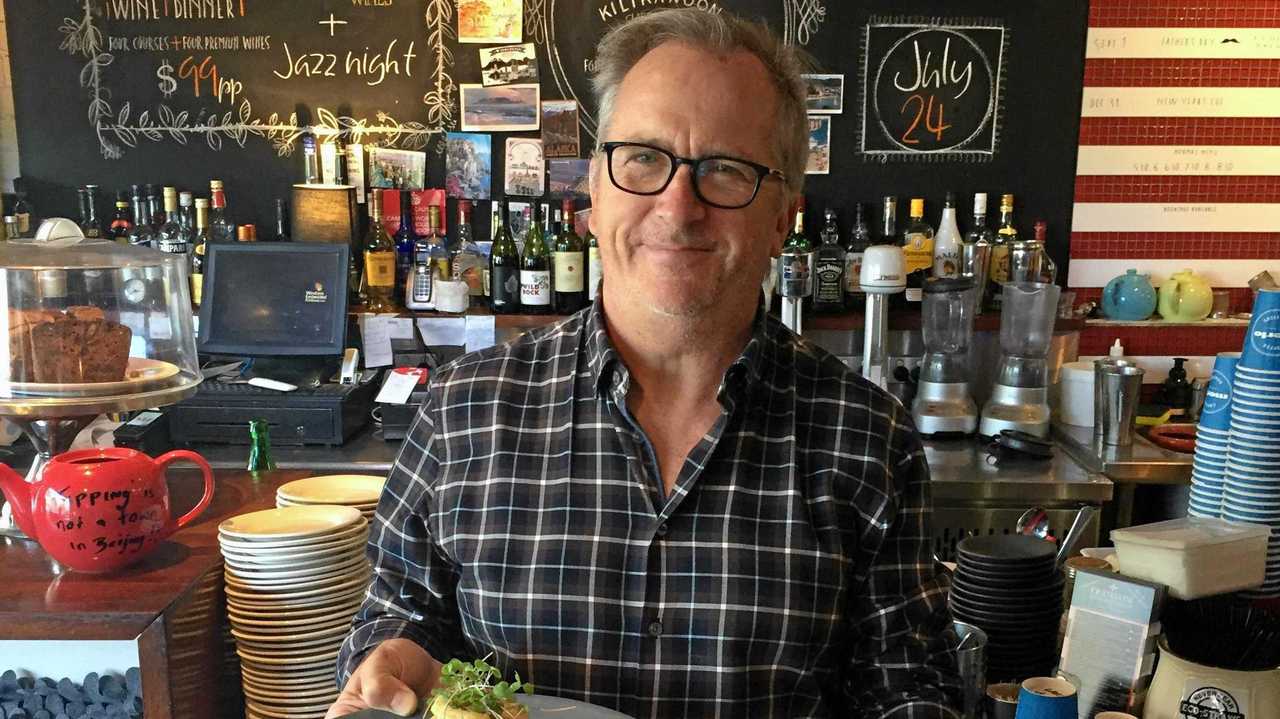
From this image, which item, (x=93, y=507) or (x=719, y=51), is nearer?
(x=719, y=51)

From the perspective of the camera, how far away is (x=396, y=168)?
3758mm

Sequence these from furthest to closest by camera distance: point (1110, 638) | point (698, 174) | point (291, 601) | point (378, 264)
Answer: point (378, 264)
point (291, 601)
point (1110, 638)
point (698, 174)

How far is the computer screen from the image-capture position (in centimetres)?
342

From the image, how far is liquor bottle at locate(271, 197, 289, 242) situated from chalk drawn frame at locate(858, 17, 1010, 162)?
2.16m

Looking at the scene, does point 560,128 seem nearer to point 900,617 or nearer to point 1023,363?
point 1023,363

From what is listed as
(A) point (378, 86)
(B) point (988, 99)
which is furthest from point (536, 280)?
(B) point (988, 99)

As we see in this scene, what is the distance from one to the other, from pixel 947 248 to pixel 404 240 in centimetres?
202

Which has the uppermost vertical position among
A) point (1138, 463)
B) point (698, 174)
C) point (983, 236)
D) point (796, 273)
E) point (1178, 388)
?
point (698, 174)

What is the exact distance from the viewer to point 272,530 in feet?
5.79

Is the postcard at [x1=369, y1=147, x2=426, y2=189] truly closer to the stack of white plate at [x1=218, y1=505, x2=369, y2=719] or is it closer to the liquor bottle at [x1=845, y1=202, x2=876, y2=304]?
the liquor bottle at [x1=845, y1=202, x2=876, y2=304]

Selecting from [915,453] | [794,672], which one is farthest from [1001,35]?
[794,672]

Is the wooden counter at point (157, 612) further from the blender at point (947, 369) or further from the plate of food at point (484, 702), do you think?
the blender at point (947, 369)

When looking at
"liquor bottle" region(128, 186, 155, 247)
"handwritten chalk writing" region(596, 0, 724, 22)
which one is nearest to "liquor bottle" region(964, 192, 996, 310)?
"handwritten chalk writing" region(596, 0, 724, 22)

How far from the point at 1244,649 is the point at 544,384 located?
974 mm
